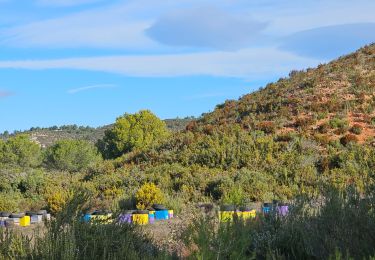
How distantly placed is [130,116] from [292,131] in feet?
99.9

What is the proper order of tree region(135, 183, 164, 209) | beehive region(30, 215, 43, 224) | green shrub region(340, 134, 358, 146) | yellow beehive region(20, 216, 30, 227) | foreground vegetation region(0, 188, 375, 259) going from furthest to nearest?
green shrub region(340, 134, 358, 146), tree region(135, 183, 164, 209), beehive region(30, 215, 43, 224), yellow beehive region(20, 216, 30, 227), foreground vegetation region(0, 188, 375, 259)

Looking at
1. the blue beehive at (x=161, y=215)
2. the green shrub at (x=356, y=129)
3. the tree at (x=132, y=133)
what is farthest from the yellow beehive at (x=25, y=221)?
the tree at (x=132, y=133)

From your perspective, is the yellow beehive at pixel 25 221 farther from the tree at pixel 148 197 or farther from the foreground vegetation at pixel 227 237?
the foreground vegetation at pixel 227 237

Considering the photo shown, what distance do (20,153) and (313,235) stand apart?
50753 mm

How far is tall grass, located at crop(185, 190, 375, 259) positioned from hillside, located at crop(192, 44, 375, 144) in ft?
63.3

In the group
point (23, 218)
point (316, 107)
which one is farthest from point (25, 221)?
point (316, 107)

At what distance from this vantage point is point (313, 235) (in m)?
6.93

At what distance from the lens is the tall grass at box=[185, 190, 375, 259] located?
5914 mm

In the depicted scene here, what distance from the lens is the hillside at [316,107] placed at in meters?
28.6

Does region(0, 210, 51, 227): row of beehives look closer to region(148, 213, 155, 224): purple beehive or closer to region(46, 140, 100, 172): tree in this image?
region(148, 213, 155, 224): purple beehive

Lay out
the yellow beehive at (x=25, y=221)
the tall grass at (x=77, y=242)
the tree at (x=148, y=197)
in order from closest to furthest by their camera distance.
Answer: the tall grass at (x=77, y=242)
the yellow beehive at (x=25, y=221)
the tree at (x=148, y=197)

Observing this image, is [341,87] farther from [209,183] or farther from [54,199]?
[54,199]

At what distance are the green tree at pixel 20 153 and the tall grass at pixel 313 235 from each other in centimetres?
4787

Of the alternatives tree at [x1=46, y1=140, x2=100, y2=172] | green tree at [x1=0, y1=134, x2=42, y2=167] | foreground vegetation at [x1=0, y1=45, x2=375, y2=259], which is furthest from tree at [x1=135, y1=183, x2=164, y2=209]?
green tree at [x1=0, y1=134, x2=42, y2=167]
